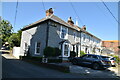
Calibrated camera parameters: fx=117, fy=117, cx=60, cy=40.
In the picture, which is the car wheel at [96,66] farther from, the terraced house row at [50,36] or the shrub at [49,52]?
the terraced house row at [50,36]

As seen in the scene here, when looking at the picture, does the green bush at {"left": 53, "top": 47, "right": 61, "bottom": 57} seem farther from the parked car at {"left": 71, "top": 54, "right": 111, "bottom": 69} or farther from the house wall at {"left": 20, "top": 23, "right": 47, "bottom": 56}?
the parked car at {"left": 71, "top": 54, "right": 111, "bottom": 69}

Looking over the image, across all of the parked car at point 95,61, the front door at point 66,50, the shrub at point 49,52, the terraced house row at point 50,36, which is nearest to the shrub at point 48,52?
the shrub at point 49,52

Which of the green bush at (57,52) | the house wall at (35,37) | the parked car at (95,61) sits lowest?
the parked car at (95,61)

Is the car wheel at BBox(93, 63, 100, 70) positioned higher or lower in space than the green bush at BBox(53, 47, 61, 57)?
lower

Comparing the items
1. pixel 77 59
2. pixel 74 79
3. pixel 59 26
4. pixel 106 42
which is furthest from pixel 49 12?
pixel 106 42

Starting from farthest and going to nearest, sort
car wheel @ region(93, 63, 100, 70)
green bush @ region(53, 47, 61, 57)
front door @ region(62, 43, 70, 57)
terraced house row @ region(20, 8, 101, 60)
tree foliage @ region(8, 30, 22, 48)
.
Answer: tree foliage @ region(8, 30, 22, 48) < front door @ region(62, 43, 70, 57) < terraced house row @ region(20, 8, 101, 60) < green bush @ region(53, 47, 61, 57) < car wheel @ region(93, 63, 100, 70)

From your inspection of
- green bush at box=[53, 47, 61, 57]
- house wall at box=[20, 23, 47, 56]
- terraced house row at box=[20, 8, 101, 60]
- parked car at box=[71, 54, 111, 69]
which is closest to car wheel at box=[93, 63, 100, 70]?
parked car at box=[71, 54, 111, 69]

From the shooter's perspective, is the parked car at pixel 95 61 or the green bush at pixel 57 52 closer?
the parked car at pixel 95 61

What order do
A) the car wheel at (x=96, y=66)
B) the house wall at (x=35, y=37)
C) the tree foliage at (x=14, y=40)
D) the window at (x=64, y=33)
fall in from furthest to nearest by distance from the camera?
the tree foliage at (x=14, y=40), the window at (x=64, y=33), the house wall at (x=35, y=37), the car wheel at (x=96, y=66)

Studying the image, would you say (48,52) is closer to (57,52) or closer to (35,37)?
(57,52)

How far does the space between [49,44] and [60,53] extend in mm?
2168

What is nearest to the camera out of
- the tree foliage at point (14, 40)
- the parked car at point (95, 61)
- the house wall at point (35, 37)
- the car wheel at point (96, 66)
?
the parked car at point (95, 61)

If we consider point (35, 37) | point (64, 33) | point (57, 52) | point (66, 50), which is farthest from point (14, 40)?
point (57, 52)

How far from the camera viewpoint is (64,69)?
11742 mm
